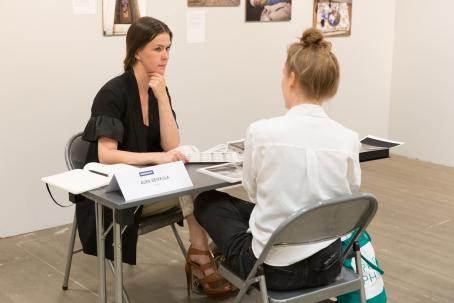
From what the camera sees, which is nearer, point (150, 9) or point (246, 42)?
point (150, 9)

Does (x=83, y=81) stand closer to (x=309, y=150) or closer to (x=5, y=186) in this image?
(x=5, y=186)

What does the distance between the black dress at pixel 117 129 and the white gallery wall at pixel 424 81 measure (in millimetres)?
3238

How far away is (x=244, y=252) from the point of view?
2.03 m

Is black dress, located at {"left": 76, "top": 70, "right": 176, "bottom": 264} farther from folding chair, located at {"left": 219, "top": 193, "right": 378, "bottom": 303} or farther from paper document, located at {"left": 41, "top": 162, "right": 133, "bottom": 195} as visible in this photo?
folding chair, located at {"left": 219, "top": 193, "right": 378, "bottom": 303}

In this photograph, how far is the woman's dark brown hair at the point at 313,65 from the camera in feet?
Answer: 6.30

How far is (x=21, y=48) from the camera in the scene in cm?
339

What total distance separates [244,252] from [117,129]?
839 millimetres

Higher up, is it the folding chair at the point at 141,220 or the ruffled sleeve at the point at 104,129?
the ruffled sleeve at the point at 104,129

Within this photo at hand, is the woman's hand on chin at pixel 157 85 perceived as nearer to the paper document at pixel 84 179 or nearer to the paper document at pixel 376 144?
the paper document at pixel 84 179

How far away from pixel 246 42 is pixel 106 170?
241 centimetres

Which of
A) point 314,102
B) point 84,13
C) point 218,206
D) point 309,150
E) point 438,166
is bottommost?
point 438,166

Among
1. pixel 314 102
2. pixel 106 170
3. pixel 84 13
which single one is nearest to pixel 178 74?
pixel 84 13

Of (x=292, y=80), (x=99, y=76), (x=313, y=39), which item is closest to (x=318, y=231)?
(x=292, y=80)

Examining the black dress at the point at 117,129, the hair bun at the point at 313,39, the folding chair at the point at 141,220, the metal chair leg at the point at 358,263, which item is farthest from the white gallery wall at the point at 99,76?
the metal chair leg at the point at 358,263
